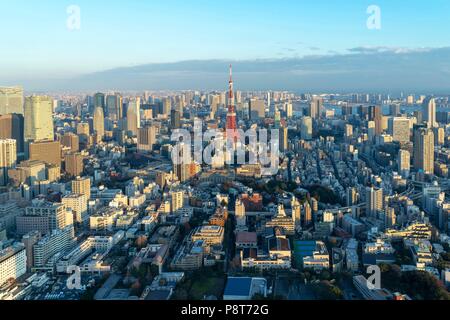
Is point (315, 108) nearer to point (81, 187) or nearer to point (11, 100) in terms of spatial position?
point (11, 100)

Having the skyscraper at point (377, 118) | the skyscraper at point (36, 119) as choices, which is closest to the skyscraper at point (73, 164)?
the skyscraper at point (36, 119)

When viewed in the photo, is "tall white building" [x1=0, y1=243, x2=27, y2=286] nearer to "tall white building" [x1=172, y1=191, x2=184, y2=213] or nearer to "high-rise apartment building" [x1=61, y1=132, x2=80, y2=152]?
"tall white building" [x1=172, y1=191, x2=184, y2=213]

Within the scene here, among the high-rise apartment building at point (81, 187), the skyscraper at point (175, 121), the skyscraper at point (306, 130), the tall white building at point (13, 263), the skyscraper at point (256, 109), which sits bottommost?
the tall white building at point (13, 263)

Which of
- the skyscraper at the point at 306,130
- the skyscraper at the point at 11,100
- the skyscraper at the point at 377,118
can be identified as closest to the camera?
the skyscraper at the point at 11,100

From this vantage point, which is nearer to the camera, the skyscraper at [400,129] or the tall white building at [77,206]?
the tall white building at [77,206]

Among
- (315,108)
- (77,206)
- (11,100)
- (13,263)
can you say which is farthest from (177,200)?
(315,108)

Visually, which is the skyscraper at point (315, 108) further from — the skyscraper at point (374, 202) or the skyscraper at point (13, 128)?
the skyscraper at point (374, 202)
